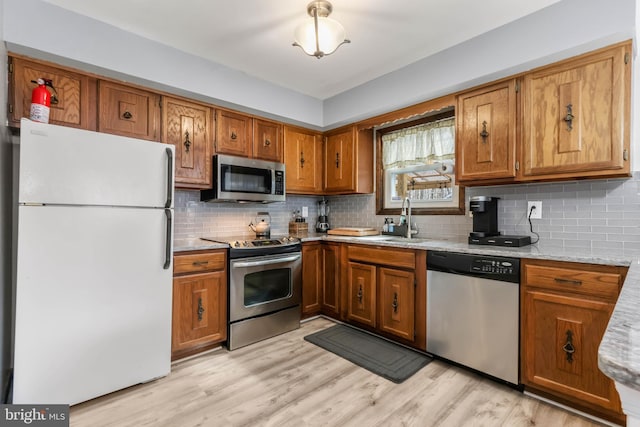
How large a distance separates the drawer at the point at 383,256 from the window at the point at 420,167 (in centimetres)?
71

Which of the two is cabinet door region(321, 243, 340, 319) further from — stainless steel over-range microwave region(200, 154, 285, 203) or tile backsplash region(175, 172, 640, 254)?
stainless steel over-range microwave region(200, 154, 285, 203)

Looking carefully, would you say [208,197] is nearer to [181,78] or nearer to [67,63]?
[181,78]

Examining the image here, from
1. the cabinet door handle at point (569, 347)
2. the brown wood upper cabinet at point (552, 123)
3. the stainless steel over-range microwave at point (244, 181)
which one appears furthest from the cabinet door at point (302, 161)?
the cabinet door handle at point (569, 347)

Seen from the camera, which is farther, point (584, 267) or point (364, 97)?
point (364, 97)

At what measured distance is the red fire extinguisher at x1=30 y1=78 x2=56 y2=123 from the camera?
6.14 ft

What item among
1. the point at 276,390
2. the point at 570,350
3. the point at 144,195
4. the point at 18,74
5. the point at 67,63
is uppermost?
the point at 67,63

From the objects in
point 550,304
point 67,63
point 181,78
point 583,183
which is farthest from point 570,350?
point 67,63

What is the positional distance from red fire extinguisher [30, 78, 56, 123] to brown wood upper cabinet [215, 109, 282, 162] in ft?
4.04

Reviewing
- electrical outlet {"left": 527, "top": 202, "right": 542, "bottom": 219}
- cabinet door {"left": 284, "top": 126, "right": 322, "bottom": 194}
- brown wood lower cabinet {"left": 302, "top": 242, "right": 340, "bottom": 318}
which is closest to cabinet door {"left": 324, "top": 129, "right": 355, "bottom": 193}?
cabinet door {"left": 284, "top": 126, "right": 322, "bottom": 194}

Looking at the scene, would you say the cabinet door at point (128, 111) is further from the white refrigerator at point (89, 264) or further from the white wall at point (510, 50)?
the white wall at point (510, 50)

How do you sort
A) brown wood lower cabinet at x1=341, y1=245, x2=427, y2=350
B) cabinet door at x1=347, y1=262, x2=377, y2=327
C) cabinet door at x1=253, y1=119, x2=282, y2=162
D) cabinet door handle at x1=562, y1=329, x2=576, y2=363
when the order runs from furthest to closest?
cabinet door at x1=253, y1=119, x2=282, y2=162 → cabinet door at x1=347, y1=262, x2=377, y2=327 → brown wood lower cabinet at x1=341, y1=245, x2=427, y2=350 → cabinet door handle at x1=562, y1=329, x2=576, y2=363

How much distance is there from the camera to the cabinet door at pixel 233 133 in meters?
2.97

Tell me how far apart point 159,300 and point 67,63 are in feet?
5.68

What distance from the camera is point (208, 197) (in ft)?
9.82
